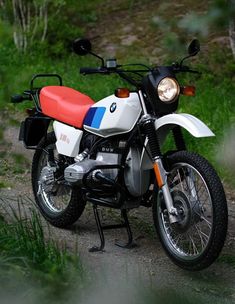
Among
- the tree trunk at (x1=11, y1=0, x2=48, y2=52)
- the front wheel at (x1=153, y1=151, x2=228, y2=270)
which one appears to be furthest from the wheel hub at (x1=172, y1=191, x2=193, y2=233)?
the tree trunk at (x1=11, y1=0, x2=48, y2=52)

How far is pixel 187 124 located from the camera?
4883 mm

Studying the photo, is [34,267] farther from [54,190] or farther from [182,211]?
[54,190]

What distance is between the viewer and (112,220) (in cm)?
631

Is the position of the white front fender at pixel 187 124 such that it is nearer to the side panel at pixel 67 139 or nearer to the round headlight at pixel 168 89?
the round headlight at pixel 168 89

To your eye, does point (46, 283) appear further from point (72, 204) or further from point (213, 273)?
point (72, 204)

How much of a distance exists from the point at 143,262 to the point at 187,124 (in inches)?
41.2

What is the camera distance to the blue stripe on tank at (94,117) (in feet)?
18.0

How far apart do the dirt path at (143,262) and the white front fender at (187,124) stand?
93 cm

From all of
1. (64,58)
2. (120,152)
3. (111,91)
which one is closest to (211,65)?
(111,91)

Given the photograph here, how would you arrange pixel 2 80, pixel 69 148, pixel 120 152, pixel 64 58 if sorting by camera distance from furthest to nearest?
pixel 64 58
pixel 69 148
pixel 120 152
pixel 2 80

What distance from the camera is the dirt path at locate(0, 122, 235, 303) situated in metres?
4.71

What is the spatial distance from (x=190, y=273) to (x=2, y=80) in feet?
5.96

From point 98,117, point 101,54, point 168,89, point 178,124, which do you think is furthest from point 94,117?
point 101,54

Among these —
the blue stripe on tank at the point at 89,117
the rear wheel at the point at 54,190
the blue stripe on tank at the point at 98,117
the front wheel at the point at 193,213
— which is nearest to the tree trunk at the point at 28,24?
the rear wheel at the point at 54,190
